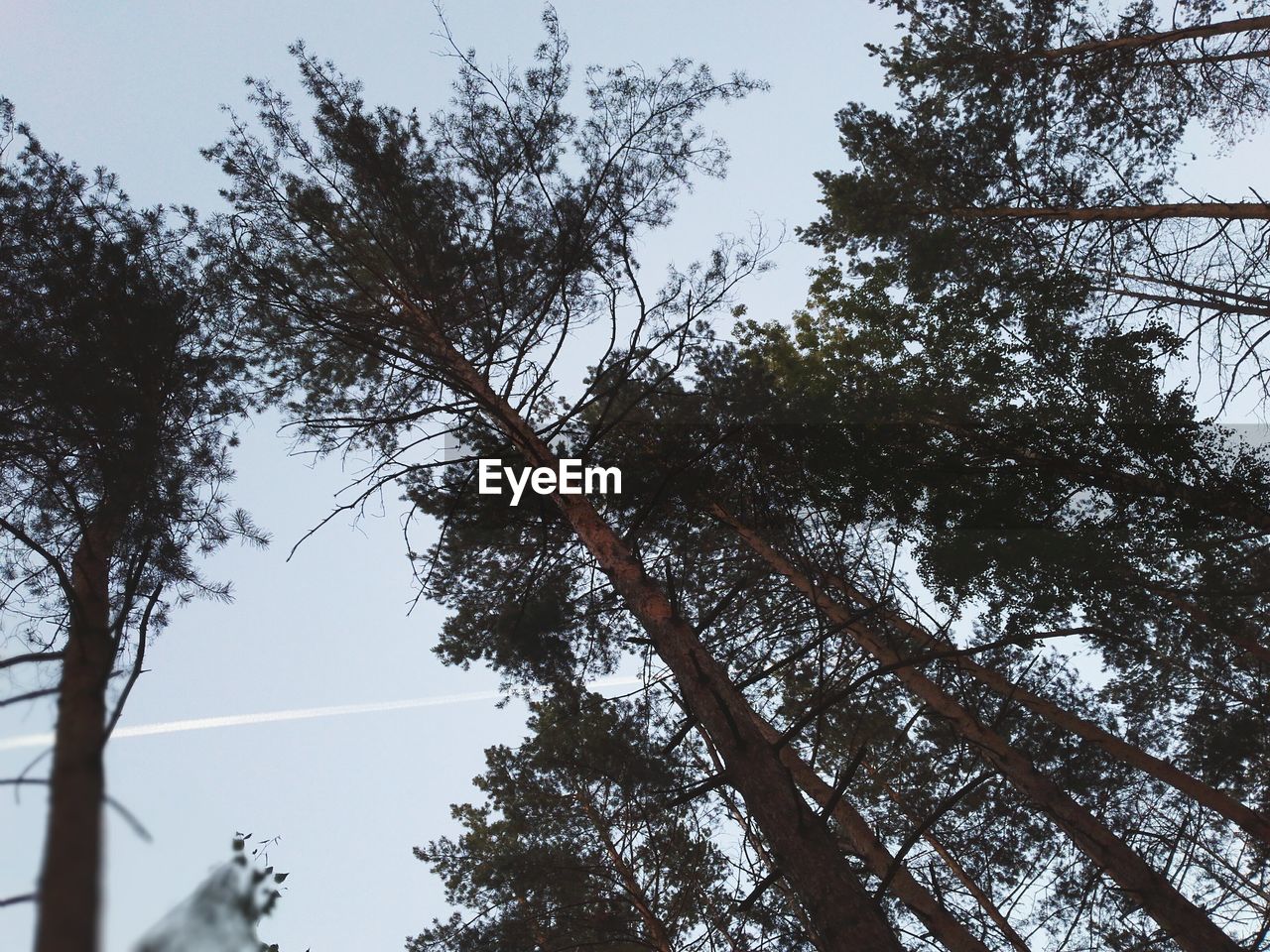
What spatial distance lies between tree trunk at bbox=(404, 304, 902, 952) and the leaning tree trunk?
2.48 meters

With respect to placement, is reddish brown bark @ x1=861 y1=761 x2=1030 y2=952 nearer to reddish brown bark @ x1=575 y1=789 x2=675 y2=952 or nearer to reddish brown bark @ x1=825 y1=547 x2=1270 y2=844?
reddish brown bark @ x1=825 y1=547 x2=1270 y2=844

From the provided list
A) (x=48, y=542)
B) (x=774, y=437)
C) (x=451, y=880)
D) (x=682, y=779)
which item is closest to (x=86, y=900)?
(x=48, y=542)

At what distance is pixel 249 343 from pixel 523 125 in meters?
3.15

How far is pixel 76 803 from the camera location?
5.59 feet

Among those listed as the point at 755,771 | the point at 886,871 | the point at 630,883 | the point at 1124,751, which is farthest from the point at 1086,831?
the point at 630,883

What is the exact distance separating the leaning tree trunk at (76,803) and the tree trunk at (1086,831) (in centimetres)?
369

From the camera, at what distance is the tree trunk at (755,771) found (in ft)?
10.4

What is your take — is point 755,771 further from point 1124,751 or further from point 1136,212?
point 1136,212

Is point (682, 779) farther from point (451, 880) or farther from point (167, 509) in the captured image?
point (451, 880)

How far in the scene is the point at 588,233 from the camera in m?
7.12

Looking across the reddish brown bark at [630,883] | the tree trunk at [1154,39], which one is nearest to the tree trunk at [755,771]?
the reddish brown bark at [630,883]

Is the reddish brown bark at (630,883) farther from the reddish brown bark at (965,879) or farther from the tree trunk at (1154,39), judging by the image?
the tree trunk at (1154,39)

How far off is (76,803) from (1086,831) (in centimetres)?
669

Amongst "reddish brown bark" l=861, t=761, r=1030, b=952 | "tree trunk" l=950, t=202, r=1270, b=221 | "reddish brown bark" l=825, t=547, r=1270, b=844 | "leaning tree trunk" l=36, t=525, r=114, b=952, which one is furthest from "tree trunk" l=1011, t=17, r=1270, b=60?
"leaning tree trunk" l=36, t=525, r=114, b=952
